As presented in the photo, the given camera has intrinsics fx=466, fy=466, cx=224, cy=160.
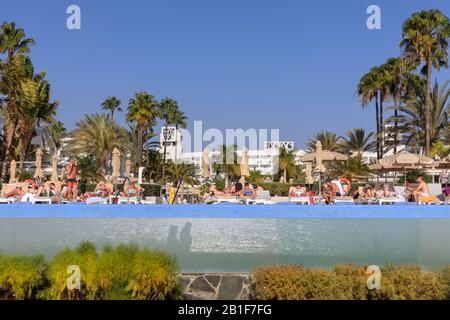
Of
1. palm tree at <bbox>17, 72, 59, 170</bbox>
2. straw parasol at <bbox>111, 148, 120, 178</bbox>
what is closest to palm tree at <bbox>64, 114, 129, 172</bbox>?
palm tree at <bbox>17, 72, 59, 170</bbox>

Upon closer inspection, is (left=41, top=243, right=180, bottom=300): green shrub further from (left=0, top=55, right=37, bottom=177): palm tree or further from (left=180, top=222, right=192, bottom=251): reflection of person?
(left=0, top=55, right=37, bottom=177): palm tree

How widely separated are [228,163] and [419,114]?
37756mm

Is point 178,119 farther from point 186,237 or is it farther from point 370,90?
point 186,237

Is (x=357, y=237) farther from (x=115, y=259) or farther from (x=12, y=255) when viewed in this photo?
(x=12, y=255)

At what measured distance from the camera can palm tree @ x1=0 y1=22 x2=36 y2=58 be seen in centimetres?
2994

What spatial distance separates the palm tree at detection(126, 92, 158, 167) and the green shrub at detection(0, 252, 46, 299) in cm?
4017

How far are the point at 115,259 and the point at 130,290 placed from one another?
0.61 m

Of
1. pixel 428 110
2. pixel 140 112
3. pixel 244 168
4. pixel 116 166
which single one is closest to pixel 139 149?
pixel 140 112

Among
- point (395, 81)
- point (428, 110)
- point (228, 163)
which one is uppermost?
point (395, 81)

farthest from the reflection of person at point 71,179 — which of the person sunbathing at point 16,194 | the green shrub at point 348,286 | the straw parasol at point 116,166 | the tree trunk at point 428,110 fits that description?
the tree trunk at point 428,110

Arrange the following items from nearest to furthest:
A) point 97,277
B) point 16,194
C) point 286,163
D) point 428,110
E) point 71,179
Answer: point 97,277 < point 16,194 < point 71,179 < point 428,110 < point 286,163

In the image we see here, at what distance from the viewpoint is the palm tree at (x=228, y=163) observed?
6988 centimetres

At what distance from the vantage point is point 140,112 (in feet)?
157
